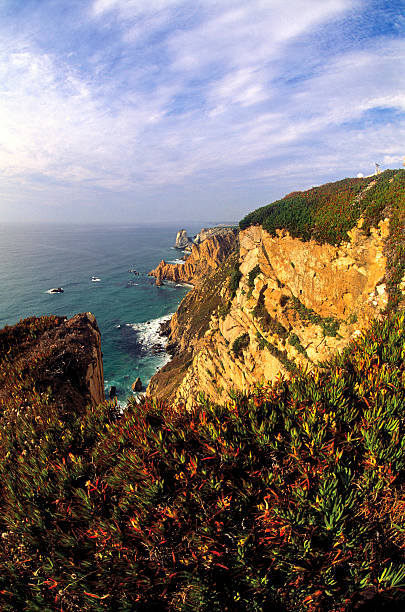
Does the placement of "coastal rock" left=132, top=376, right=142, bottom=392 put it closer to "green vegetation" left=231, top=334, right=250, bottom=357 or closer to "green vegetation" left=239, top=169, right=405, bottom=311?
"green vegetation" left=231, top=334, right=250, bottom=357

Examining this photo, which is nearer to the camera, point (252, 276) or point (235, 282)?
point (252, 276)

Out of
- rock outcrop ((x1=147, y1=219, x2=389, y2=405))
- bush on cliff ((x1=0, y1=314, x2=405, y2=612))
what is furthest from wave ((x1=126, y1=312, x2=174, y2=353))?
bush on cliff ((x1=0, y1=314, x2=405, y2=612))

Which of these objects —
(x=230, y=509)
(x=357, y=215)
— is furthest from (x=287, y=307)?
(x=230, y=509)

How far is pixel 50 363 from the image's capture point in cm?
1131

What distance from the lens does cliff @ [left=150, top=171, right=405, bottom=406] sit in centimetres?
Answer: 2044

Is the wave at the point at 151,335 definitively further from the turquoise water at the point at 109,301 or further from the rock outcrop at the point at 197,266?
the rock outcrop at the point at 197,266

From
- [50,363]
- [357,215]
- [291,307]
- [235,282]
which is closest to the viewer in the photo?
[50,363]

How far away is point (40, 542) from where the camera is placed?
4.09 metres

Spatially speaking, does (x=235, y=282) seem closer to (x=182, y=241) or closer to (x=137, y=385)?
(x=137, y=385)

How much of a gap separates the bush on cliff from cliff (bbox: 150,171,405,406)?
44.8 feet

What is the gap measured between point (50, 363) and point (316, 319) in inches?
869

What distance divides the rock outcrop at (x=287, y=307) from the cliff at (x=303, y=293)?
9cm

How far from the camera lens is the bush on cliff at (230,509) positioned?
3215 mm

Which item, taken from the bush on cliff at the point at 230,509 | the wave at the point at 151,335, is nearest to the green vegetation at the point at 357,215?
the bush on cliff at the point at 230,509
